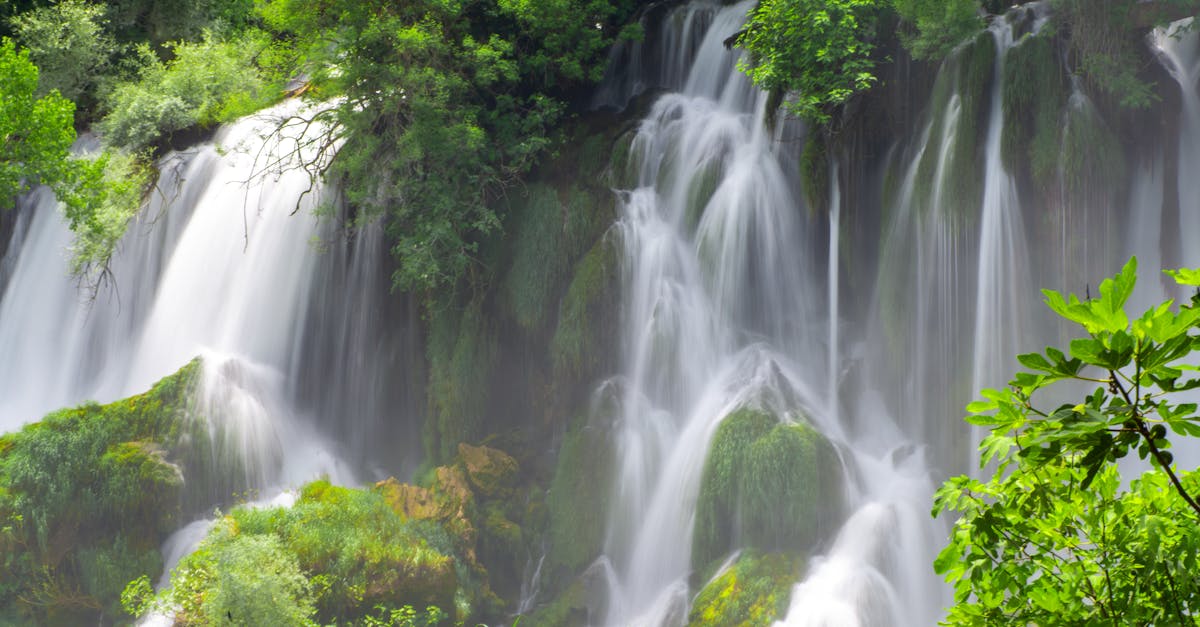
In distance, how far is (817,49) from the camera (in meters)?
13.7

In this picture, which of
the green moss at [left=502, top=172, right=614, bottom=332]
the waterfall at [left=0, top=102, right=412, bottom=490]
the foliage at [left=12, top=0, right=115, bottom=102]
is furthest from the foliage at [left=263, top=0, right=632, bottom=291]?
the foliage at [left=12, top=0, right=115, bottom=102]

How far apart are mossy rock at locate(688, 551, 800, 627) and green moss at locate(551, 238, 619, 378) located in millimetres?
4578

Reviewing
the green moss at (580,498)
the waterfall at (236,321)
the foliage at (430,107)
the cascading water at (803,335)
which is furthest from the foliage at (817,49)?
the waterfall at (236,321)

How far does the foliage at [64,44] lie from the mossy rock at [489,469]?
13.7 metres

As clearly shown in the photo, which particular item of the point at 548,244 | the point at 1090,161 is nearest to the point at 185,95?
the point at 548,244

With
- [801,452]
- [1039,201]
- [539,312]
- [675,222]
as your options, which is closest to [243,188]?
[539,312]

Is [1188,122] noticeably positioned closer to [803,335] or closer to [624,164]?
[803,335]

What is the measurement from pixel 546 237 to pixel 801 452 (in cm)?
617

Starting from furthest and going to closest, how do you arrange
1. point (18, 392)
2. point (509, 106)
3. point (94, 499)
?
point (18, 392) < point (509, 106) < point (94, 499)

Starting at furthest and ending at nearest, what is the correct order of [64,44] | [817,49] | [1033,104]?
[64,44], [817,49], [1033,104]

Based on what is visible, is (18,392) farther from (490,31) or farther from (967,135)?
(967,135)

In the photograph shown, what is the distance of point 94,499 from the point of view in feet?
45.6

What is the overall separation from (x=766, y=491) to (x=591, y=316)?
4485 millimetres

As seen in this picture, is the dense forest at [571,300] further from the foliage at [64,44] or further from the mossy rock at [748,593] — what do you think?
the foliage at [64,44]
